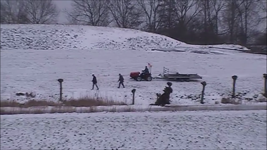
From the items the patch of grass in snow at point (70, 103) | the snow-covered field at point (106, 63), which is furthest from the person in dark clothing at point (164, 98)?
the patch of grass in snow at point (70, 103)

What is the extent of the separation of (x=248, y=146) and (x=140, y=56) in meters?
19.5

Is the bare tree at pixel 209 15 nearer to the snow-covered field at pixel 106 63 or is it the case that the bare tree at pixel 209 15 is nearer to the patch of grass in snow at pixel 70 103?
the snow-covered field at pixel 106 63

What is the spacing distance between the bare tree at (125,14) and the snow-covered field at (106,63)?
25.4 meters

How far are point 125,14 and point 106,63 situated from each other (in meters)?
41.8

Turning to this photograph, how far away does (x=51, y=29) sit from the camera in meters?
36.0

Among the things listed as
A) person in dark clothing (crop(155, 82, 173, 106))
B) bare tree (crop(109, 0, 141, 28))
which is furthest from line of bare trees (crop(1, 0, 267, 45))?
person in dark clothing (crop(155, 82, 173, 106))

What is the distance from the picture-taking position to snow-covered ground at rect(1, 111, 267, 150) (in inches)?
368

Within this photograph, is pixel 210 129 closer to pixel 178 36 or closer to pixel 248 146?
pixel 248 146

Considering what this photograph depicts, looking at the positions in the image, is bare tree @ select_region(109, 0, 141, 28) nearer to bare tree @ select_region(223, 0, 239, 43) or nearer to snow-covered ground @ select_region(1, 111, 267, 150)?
bare tree @ select_region(223, 0, 239, 43)

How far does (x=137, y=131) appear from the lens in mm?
10242

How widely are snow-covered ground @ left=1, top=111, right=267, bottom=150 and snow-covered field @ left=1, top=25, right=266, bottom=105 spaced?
3484mm

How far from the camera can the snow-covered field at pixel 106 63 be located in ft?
57.2

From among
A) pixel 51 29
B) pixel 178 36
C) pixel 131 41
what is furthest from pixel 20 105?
pixel 178 36

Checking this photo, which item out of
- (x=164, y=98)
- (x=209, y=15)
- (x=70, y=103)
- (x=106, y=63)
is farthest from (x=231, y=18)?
(x=70, y=103)
